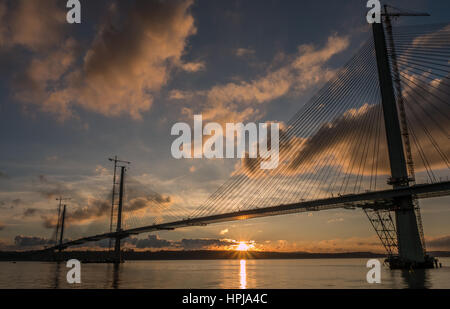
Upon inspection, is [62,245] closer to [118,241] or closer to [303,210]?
[118,241]

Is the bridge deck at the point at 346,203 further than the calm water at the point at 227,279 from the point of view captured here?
Yes

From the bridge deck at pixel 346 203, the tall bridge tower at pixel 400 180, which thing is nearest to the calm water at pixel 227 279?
the tall bridge tower at pixel 400 180

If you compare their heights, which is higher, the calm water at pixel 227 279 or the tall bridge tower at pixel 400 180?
the tall bridge tower at pixel 400 180

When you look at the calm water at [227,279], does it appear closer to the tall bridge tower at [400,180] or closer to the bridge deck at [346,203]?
the tall bridge tower at [400,180]

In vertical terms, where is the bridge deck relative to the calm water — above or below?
above

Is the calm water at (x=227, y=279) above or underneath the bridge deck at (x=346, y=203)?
underneath

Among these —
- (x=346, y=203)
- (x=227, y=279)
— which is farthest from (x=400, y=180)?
(x=227, y=279)

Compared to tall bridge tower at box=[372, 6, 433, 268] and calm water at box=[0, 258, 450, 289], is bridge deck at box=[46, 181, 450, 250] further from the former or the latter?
calm water at box=[0, 258, 450, 289]

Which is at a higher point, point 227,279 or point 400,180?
point 400,180

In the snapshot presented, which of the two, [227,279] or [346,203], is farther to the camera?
[346,203]

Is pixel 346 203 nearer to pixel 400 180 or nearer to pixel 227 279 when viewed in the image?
pixel 400 180

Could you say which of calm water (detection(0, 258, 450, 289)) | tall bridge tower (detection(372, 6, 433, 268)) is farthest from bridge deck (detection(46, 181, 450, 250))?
calm water (detection(0, 258, 450, 289))
